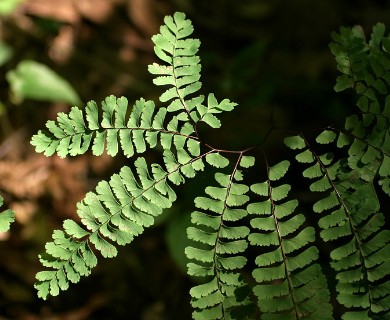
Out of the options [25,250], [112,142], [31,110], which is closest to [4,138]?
[31,110]

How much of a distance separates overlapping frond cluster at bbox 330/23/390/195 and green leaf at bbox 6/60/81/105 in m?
1.73

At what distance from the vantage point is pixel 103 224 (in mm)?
1441

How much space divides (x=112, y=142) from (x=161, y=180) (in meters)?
0.20

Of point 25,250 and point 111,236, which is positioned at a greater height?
point 25,250

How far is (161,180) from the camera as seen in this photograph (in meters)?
1.49

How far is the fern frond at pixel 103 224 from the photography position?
1394 mm

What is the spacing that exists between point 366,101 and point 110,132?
33.3 inches

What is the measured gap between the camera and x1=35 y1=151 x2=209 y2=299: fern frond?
4.57 ft

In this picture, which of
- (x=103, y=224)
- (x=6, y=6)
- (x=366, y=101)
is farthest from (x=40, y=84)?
(x=366, y=101)

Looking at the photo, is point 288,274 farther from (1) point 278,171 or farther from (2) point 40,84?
(2) point 40,84

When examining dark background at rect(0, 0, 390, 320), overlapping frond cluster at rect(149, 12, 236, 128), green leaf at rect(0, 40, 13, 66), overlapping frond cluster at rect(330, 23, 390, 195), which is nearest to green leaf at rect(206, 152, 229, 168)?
overlapping frond cluster at rect(149, 12, 236, 128)

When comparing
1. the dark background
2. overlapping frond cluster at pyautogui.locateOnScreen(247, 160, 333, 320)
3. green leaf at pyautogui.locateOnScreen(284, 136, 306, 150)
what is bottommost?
overlapping frond cluster at pyautogui.locateOnScreen(247, 160, 333, 320)

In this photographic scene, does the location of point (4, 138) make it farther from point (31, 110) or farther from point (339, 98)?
point (339, 98)

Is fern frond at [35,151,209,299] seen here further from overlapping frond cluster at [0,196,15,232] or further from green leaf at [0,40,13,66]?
green leaf at [0,40,13,66]
